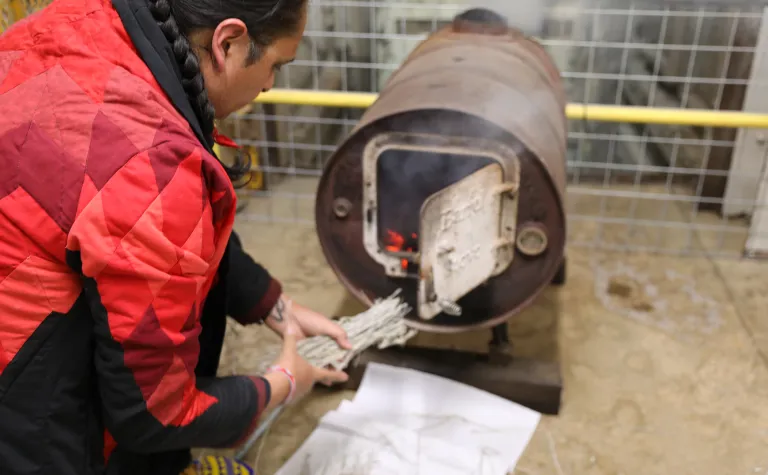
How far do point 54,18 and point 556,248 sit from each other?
1.06 meters

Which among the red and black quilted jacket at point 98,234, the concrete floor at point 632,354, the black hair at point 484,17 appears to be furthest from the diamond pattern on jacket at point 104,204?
the black hair at point 484,17

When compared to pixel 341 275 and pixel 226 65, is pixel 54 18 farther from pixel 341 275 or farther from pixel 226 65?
pixel 341 275

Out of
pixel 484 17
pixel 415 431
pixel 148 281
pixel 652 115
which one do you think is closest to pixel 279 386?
pixel 148 281

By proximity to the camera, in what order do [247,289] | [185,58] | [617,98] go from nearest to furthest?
[185,58], [247,289], [617,98]

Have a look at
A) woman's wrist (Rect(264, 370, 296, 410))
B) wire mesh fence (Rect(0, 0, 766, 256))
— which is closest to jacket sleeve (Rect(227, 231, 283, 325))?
woman's wrist (Rect(264, 370, 296, 410))

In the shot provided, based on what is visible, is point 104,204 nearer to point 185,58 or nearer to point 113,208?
point 113,208

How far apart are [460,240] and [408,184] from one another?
179 mm

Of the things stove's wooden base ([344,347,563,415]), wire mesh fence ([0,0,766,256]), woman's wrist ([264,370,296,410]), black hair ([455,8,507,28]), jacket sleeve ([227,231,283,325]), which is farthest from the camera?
wire mesh fence ([0,0,766,256])

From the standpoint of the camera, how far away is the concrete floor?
164 centimetres

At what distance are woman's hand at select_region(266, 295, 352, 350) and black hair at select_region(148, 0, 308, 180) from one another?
0.67 metres

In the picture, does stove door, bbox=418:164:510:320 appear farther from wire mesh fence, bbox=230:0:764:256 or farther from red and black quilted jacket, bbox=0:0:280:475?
wire mesh fence, bbox=230:0:764:256

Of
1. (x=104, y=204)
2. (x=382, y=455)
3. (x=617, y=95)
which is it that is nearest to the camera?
(x=104, y=204)

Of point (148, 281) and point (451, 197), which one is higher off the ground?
point (148, 281)

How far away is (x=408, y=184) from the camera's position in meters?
1.61
